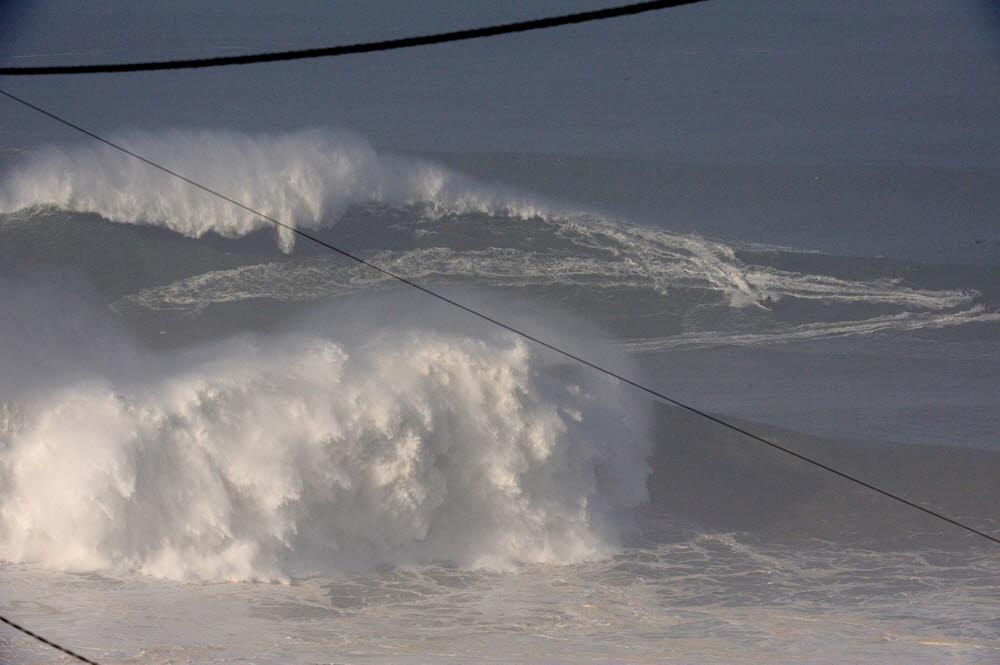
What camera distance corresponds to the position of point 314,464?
475 inches

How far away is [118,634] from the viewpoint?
938cm

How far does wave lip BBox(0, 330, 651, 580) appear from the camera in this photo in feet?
36.8

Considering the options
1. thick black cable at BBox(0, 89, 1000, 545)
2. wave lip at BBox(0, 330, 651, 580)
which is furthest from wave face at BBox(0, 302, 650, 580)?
thick black cable at BBox(0, 89, 1000, 545)

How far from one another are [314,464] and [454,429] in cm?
A: 160

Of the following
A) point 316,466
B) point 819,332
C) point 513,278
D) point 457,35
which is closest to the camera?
point 457,35

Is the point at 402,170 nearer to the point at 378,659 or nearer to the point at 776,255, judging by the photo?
the point at 776,255

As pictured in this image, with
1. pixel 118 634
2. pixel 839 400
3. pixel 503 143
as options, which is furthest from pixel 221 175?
pixel 118 634

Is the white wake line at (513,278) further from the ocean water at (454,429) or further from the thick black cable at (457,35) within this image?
the thick black cable at (457,35)

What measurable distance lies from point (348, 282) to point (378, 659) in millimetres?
9994

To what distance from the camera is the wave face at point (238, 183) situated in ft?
62.9

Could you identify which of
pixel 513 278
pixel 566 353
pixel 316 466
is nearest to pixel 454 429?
pixel 316 466

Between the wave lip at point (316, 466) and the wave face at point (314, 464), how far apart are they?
19 millimetres

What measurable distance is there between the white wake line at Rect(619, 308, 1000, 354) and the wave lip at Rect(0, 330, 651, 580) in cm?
429

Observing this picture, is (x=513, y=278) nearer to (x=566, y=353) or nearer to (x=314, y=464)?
(x=566, y=353)
